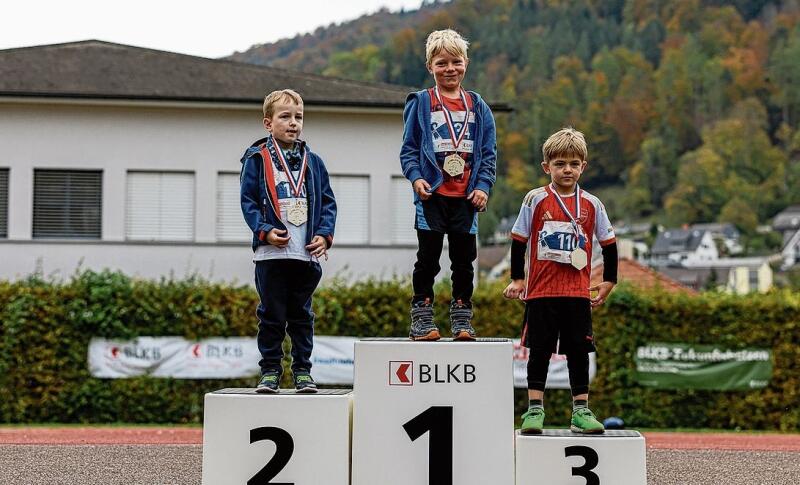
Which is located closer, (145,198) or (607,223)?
(607,223)

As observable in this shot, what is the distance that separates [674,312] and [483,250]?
196 feet

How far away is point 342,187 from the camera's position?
21578 mm

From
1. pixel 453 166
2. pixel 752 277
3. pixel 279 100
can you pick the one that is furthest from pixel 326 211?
pixel 752 277

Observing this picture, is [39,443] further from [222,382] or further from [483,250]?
[483,250]

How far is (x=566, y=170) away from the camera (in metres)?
6.27

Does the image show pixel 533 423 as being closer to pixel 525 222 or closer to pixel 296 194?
pixel 525 222

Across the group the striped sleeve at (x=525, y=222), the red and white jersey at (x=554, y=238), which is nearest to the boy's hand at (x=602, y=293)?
the red and white jersey at (x=554, y=238)

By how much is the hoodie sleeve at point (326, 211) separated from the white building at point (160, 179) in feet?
47.4

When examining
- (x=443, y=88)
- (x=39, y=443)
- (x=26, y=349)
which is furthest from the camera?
(x=26, y=349)

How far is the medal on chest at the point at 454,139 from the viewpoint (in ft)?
20.4

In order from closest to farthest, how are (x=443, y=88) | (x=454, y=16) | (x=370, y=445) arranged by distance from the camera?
(x=370, y=445), (x=443, y=88), (x=454, y=16)

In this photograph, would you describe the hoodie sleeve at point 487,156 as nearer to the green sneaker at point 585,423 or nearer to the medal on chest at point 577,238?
the medal on chest at point 577,238

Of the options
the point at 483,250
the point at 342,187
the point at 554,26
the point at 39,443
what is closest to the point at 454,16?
the point at 554,26

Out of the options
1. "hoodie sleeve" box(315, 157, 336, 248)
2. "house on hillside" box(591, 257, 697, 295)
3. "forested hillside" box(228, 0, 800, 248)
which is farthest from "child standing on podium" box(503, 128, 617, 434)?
"forested hillside" box(228, 0, 800, 248)
